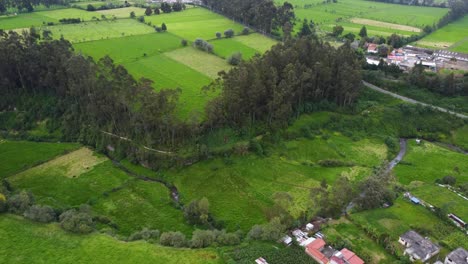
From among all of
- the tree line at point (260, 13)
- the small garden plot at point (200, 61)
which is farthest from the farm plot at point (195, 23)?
the small garden plot at point (200, 61)

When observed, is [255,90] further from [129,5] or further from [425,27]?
[129,5]

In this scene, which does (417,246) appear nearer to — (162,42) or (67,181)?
(67,181)

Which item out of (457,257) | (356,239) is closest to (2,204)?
Answer: (356,239)

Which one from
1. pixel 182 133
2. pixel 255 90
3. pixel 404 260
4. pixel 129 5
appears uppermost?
pixel 129 5

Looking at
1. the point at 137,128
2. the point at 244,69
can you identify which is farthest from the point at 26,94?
the point at 244,69

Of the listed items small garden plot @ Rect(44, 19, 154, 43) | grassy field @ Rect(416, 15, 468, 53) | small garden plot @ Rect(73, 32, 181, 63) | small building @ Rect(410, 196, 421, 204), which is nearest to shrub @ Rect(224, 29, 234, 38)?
small garden plot @ Rect(73, 32, 181, 63)

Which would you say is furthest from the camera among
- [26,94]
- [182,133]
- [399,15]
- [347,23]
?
[399,15]
